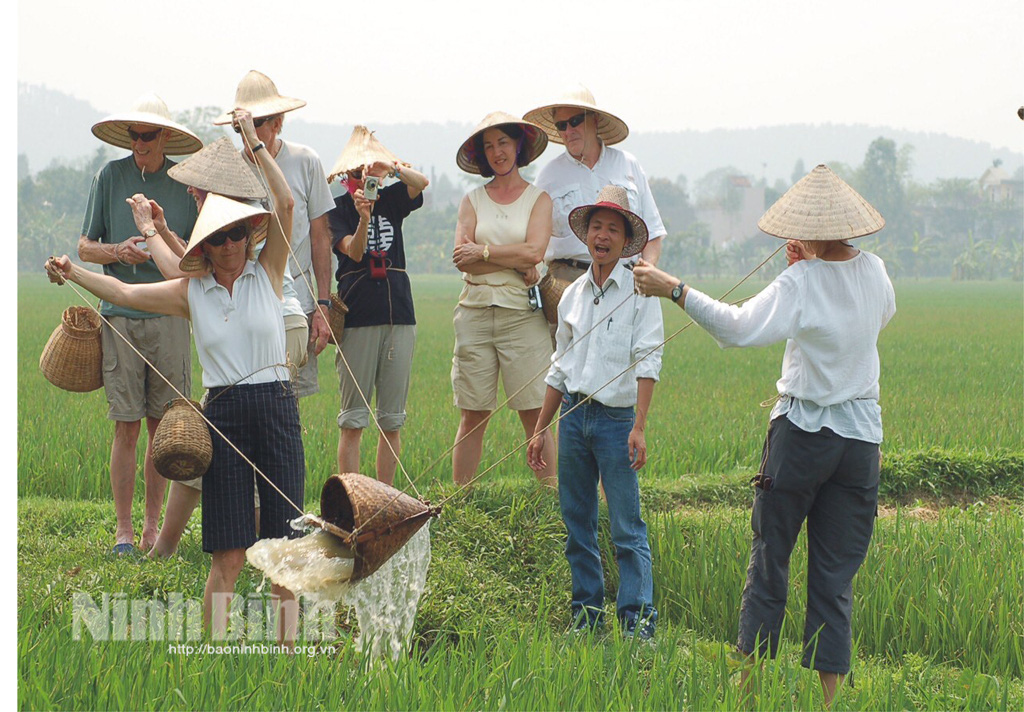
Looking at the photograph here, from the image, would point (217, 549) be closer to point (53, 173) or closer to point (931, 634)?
point (931, 634)

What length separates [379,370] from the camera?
542cm

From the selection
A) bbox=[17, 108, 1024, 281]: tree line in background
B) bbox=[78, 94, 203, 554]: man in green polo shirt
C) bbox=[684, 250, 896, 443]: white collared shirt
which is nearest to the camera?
bbox=[684, 250, 896, 443]: white collared shirt

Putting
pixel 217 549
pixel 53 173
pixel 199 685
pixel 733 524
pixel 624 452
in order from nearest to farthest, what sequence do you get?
pixel 199 685
pixel 217 549
pixel 624 452
pixel 733 524
pixel 53 173

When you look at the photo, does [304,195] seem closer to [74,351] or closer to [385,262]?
[385,262]

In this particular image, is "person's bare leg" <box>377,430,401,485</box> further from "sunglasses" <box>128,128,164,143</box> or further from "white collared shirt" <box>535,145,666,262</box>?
"sunglasses" <box>128,128,164,143</box>

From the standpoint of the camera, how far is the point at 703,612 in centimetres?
480

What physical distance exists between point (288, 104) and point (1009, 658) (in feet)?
12.7

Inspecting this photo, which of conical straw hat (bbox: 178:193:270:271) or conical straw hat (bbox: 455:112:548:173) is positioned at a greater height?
conical straw hat (bbox: 455:112:548:173)

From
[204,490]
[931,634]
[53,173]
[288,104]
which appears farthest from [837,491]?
[53,173]

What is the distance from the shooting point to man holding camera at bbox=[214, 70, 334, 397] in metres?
4.80

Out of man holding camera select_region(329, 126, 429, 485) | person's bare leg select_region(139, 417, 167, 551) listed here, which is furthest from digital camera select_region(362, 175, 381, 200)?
person's bare leg select_region(139, 417, 167, 551)

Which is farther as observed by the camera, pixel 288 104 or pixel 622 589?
pixel 288 104

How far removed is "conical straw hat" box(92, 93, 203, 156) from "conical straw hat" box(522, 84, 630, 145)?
5.44ft

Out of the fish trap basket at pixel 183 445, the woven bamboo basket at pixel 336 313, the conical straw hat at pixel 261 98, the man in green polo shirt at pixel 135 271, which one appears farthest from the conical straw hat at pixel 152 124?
the fish trap basket at pixel 183 445
